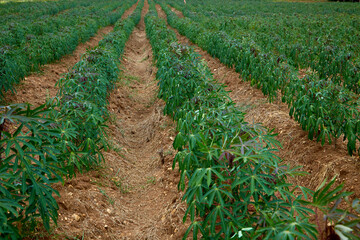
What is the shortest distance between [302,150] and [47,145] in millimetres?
3365

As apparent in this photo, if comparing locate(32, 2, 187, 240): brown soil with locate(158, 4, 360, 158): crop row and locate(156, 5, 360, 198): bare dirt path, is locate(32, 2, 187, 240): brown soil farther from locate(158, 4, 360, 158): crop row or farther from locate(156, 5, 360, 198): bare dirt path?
locate(158, 4, 360, 158): crop row

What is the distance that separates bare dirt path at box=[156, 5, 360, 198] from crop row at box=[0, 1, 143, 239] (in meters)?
2.00

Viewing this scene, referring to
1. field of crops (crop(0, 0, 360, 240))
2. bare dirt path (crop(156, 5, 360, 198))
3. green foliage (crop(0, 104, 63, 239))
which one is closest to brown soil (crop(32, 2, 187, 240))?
field of crops (crop(0, 0, 360, 240))

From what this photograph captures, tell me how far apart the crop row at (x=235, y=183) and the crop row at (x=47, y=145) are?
3.44 ft

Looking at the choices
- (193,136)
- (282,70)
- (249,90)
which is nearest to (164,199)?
(193,136)

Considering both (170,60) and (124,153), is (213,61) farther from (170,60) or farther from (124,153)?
(124,153)

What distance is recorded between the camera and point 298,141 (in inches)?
168

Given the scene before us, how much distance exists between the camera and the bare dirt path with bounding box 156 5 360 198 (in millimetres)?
3365

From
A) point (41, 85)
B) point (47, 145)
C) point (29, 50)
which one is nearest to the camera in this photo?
point (47, 145)

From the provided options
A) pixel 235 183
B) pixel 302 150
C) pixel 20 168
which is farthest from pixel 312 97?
pixel 20 168

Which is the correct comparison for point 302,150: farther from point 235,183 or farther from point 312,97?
point 235,183

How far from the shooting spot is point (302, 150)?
407 centimetres

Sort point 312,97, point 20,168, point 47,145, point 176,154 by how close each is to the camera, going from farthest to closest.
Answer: point 312,97 → point 176,154 → point 47,145 → point 20,168

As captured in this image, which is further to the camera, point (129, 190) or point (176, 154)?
point (129, 190)
